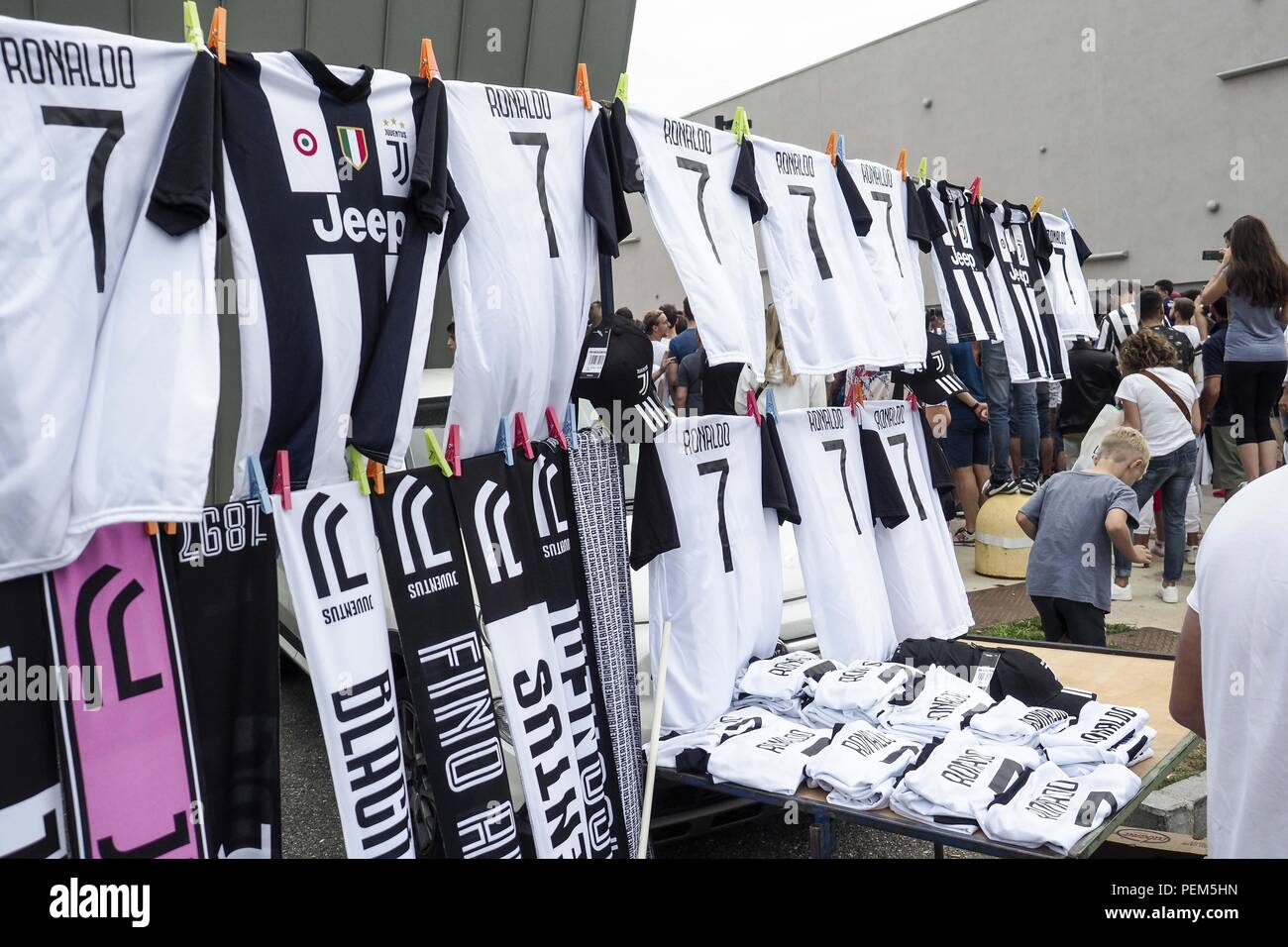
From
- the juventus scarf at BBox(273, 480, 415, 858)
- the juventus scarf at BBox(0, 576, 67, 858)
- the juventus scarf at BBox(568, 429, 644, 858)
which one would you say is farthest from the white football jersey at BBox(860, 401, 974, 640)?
the juventus scarf at BBox(0, 576, 67, 858)

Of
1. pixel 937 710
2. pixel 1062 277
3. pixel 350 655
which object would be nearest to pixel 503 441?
pixel 350 655

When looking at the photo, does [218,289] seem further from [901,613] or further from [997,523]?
[997,523]

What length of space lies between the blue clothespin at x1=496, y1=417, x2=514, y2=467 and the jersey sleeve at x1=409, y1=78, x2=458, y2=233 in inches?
27.3

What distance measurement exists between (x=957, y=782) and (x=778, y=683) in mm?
933

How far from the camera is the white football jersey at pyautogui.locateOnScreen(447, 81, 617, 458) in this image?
3.06 meters

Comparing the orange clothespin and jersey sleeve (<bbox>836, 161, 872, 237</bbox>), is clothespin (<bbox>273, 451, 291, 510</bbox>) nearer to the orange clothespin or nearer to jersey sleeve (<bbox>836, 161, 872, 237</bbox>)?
the orange clothespin

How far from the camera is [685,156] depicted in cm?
377

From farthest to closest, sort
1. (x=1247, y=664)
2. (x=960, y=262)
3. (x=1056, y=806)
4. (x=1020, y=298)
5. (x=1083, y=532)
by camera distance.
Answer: (x=1020, y=298)
(x=960, y=262)
(x=1083, y=532)
(x=1056, y=806)
(x=1247, y=664)

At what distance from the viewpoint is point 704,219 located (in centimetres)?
381

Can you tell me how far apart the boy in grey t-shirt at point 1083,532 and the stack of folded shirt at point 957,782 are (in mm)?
1620

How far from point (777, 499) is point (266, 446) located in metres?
2.26

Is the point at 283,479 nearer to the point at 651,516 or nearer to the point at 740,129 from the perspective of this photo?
the point at 651,516

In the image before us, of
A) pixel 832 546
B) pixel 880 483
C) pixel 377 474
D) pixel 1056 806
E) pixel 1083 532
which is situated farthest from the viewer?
pixel 880 483

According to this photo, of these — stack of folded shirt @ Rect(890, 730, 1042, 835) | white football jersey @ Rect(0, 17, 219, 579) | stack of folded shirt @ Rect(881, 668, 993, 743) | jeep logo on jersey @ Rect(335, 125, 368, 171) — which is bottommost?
stack of folded shirt @ Rect(890, 730, 1042, 835)
